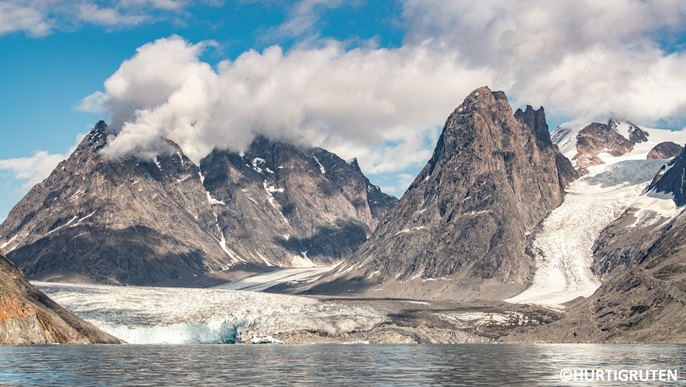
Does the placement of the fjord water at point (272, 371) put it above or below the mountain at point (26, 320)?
below

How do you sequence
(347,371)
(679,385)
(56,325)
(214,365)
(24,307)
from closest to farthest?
(679,385)
(347,371)
(214,365)
(24,307)
(56,325)

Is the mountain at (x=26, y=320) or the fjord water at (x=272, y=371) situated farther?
the mountain at (x=26, y=320)

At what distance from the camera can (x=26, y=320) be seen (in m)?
173

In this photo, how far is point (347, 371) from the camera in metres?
104

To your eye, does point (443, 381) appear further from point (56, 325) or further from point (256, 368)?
point (56, 325)

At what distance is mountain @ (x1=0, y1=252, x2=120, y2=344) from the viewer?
169125 millimetres

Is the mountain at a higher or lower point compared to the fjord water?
higher

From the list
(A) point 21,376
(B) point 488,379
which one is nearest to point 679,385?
(B) point 488,379

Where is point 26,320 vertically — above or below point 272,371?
above

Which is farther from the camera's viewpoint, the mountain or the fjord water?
the mountain

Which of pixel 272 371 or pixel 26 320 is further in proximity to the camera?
pixel 26 320

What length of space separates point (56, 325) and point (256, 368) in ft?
306

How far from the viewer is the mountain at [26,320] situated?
16912 cm

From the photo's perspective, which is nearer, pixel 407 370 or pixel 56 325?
pixel 407 370
